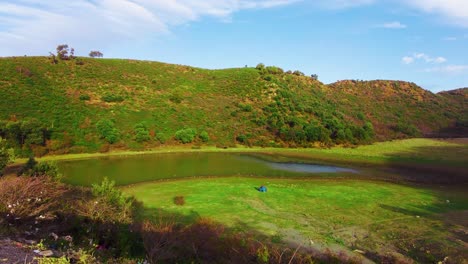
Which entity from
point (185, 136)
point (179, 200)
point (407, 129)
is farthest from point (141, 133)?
point (407, 129)

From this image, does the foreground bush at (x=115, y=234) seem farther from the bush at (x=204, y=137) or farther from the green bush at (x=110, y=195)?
the bush at (x=204, y=137)

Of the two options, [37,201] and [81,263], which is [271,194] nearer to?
[37,201]

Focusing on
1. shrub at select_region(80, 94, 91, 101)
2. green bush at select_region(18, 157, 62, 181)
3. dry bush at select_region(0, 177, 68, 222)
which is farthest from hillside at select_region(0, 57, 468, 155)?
dry bush at select_region(0, 177, 68, 222)

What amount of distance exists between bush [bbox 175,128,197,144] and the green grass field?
27.2 m

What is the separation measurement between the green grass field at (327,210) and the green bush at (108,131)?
85.9 ft

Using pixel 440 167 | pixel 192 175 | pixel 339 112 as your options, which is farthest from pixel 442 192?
pixel 339 112

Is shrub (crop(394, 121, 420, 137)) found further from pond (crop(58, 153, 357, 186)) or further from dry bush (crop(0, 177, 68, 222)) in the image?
dry bush (crop(0, 177, 68, 222))

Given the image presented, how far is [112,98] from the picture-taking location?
71188 mm

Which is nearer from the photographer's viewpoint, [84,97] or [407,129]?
[84,97]

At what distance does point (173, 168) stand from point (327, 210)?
21.3 metres

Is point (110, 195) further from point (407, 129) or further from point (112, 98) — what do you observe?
point (407, 129)

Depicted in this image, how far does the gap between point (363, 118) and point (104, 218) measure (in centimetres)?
8411

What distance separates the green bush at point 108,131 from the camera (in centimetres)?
5622

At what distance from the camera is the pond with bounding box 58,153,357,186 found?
36.3 metres
